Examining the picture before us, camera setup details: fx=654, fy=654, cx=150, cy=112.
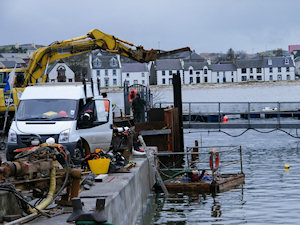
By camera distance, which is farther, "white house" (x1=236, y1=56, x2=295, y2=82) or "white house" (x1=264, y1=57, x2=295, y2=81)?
"white house" (x1=264, y1=57, x2=295, y2=81)

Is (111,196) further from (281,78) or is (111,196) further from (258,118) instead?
(281,78)

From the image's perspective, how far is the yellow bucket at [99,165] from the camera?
51.9ft

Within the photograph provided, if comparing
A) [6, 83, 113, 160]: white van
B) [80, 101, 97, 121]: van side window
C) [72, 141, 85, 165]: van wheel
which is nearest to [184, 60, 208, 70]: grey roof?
[6, 83, 113, 160]: white van

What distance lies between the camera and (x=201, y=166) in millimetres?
29797

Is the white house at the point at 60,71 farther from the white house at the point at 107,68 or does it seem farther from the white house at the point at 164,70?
the white house at the point at 164,70

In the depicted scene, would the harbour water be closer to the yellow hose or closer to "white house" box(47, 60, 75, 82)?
the yellow hose

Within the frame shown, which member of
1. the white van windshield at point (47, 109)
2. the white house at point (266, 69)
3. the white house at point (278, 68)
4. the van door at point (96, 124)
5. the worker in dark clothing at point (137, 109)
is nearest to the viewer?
the van door at point (96, 124)

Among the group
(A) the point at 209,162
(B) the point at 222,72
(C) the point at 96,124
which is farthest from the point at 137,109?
(B) the point at 222,72

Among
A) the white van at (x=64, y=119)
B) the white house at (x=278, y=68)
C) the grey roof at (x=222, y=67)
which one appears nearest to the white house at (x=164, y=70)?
the grey roof at (x=222, y=67)

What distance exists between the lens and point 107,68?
570 feet

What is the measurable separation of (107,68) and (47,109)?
509 feet

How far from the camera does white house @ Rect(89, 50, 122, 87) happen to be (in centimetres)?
17212

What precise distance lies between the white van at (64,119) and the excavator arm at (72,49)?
927cm

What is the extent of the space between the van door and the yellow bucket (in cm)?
272
